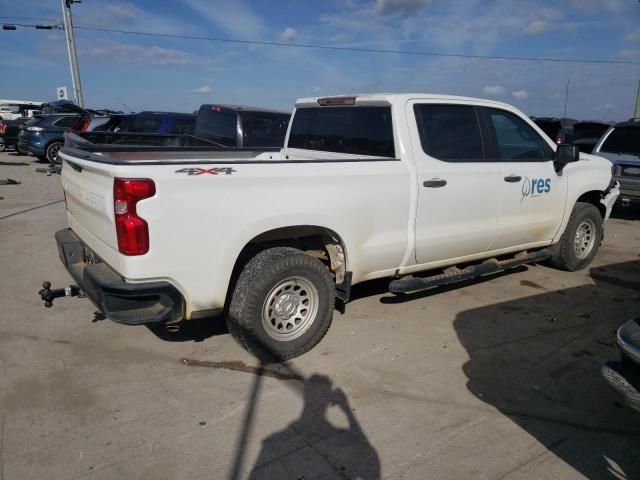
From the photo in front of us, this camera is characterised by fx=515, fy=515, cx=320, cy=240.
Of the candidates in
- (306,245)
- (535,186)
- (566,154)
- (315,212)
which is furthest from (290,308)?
(566,154)

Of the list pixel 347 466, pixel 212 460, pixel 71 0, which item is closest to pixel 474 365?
pixel 347 466

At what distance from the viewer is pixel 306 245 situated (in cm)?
424

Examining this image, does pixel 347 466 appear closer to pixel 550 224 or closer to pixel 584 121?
pixel 550 224

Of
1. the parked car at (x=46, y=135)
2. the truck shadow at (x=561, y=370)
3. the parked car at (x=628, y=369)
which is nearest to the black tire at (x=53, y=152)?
the parked car at (x=46, y=135)

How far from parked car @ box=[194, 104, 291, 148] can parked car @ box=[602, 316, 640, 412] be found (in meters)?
6.61

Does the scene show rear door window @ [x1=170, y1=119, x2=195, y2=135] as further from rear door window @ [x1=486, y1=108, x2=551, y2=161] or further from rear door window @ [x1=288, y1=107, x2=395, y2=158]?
rear door window @ [x1=486, y1=108, x2=551, y2=161]

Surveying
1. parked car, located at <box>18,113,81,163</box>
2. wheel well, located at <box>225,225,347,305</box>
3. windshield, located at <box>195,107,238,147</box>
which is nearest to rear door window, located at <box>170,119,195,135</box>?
windshield, located at <box>195,107,238,147</box>

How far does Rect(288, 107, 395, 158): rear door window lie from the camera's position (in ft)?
14.7

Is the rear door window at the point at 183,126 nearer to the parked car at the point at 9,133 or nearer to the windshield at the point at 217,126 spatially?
the windshield at the point at 217,126

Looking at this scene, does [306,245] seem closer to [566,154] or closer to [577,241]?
[566,154]

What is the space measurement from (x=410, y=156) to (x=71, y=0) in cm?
2513

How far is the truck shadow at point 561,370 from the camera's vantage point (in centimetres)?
294

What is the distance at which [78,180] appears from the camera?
3730mm

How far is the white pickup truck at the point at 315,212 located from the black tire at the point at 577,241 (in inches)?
2.4
